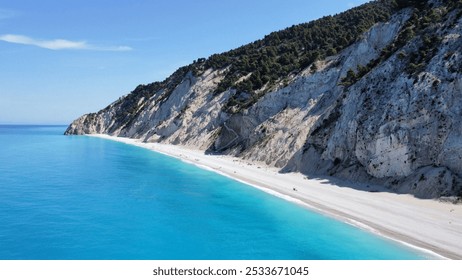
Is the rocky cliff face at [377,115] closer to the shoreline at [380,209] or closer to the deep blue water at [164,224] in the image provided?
the shoreline at [380,209]

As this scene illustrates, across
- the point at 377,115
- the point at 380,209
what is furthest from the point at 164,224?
the point at 377,115

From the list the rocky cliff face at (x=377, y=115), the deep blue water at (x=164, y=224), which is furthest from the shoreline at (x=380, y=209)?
the rocky cliff face at (x=377, y=115)

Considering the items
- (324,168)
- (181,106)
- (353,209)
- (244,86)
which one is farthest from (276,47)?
(353,209)

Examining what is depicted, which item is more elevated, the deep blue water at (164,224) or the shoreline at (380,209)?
the shoreline at (380,209)

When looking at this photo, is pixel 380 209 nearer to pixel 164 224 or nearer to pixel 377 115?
pixel 377 115

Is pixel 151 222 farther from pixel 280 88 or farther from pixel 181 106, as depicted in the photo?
pixel 181 106
